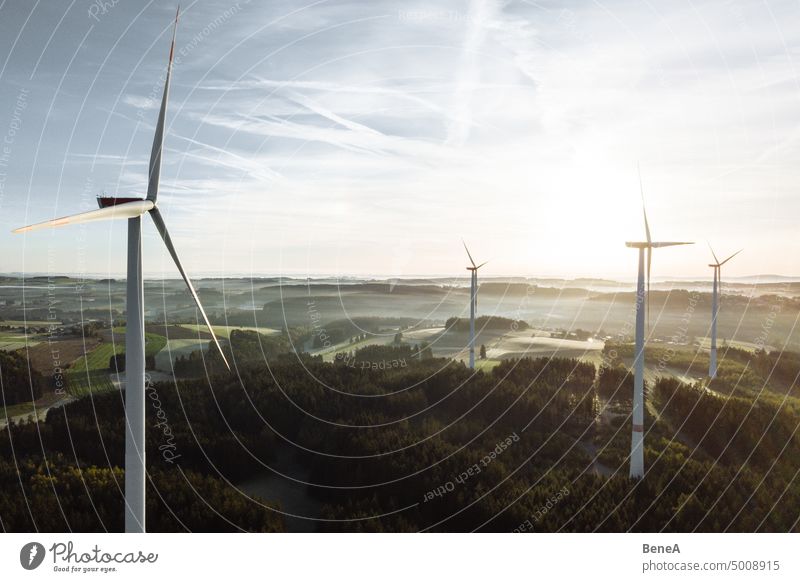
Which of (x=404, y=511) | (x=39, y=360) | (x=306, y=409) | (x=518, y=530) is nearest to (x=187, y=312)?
(x=39, y=360)

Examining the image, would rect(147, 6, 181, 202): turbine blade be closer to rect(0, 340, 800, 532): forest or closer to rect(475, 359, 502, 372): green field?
rect(0, 340, 800, 532): forest

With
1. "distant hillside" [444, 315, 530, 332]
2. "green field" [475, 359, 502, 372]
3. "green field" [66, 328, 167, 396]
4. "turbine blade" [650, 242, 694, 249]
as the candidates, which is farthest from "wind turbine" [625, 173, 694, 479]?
"distant hillside" [444, 315, 530, 332]

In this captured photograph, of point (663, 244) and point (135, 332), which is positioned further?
point (663, 244)

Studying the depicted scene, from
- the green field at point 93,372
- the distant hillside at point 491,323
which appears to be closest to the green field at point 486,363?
Result: the distant hillside at point 491,323

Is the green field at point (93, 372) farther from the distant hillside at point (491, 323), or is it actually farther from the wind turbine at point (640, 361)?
the distant hillside at point (491, 323)

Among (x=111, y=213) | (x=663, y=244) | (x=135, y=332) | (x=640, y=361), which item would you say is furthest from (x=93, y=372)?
(x=663, y=244)

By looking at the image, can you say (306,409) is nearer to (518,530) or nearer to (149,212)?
(518,530)
